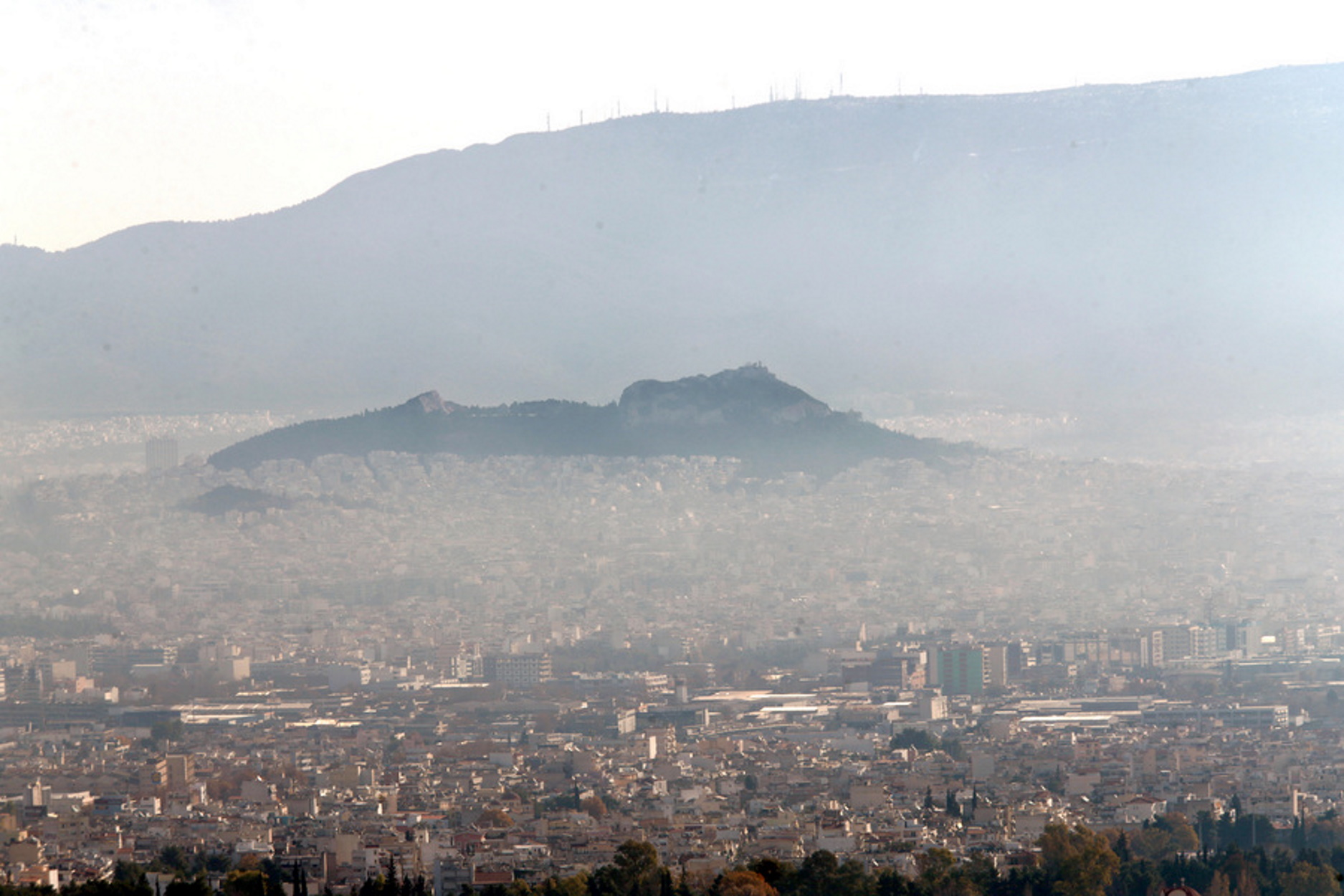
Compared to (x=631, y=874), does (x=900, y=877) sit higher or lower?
lower

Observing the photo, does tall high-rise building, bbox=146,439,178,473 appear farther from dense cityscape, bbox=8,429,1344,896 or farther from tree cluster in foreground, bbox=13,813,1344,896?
tree cluster in foreground, bbox=13,813,1344,896

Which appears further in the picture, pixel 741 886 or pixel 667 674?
pixel 667 674

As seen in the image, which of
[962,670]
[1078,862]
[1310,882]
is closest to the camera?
[1310,882]

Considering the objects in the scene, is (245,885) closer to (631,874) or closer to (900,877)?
(631,874)

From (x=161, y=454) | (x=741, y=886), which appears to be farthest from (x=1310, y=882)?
(x=161, y=454)

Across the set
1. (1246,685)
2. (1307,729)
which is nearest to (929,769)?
(1307,729)

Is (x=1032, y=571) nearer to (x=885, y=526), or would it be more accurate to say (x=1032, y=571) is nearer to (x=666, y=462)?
(x=885, y=526)

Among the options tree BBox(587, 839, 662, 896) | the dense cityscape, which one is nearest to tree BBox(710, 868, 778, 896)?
the dense cityscape
